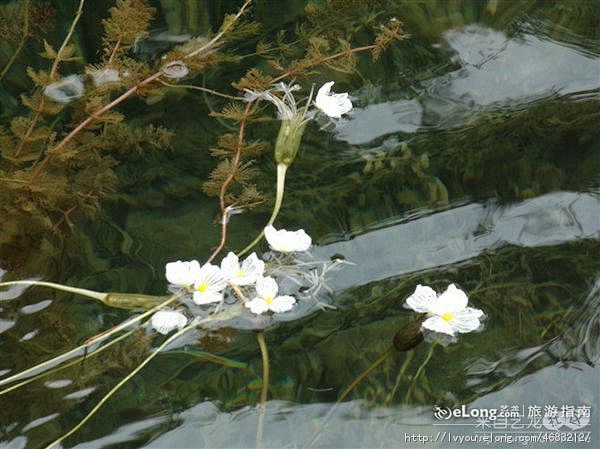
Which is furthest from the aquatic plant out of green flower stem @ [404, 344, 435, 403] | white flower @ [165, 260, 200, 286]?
green flower stem @ [404, 344, 435, 403]

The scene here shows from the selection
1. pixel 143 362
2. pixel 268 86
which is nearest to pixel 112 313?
pixel 143 362

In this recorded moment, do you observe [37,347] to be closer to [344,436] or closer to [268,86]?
[344,436]

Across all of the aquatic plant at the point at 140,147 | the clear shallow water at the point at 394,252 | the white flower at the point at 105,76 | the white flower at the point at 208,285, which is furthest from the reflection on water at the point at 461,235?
the white flower at the point at 105,76

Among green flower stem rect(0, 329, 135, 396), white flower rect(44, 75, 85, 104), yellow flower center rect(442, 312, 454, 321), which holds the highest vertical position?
white flower rect(44, 75, 85, 104)

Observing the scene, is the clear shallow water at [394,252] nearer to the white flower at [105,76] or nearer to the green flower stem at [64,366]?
the green flower stem at [64,366]

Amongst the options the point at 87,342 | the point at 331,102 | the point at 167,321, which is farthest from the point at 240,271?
the point at 331,102

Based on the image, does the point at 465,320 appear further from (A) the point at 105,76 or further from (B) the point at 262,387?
(A) the point at 105,76

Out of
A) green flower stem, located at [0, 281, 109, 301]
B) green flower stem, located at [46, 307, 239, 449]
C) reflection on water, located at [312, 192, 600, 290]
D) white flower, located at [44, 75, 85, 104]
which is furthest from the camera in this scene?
white flower, located at [44, 75, 85, 104]

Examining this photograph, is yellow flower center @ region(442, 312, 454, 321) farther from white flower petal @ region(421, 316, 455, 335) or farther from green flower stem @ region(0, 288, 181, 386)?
green flower stem @ region(0, 288, 181, 386)
